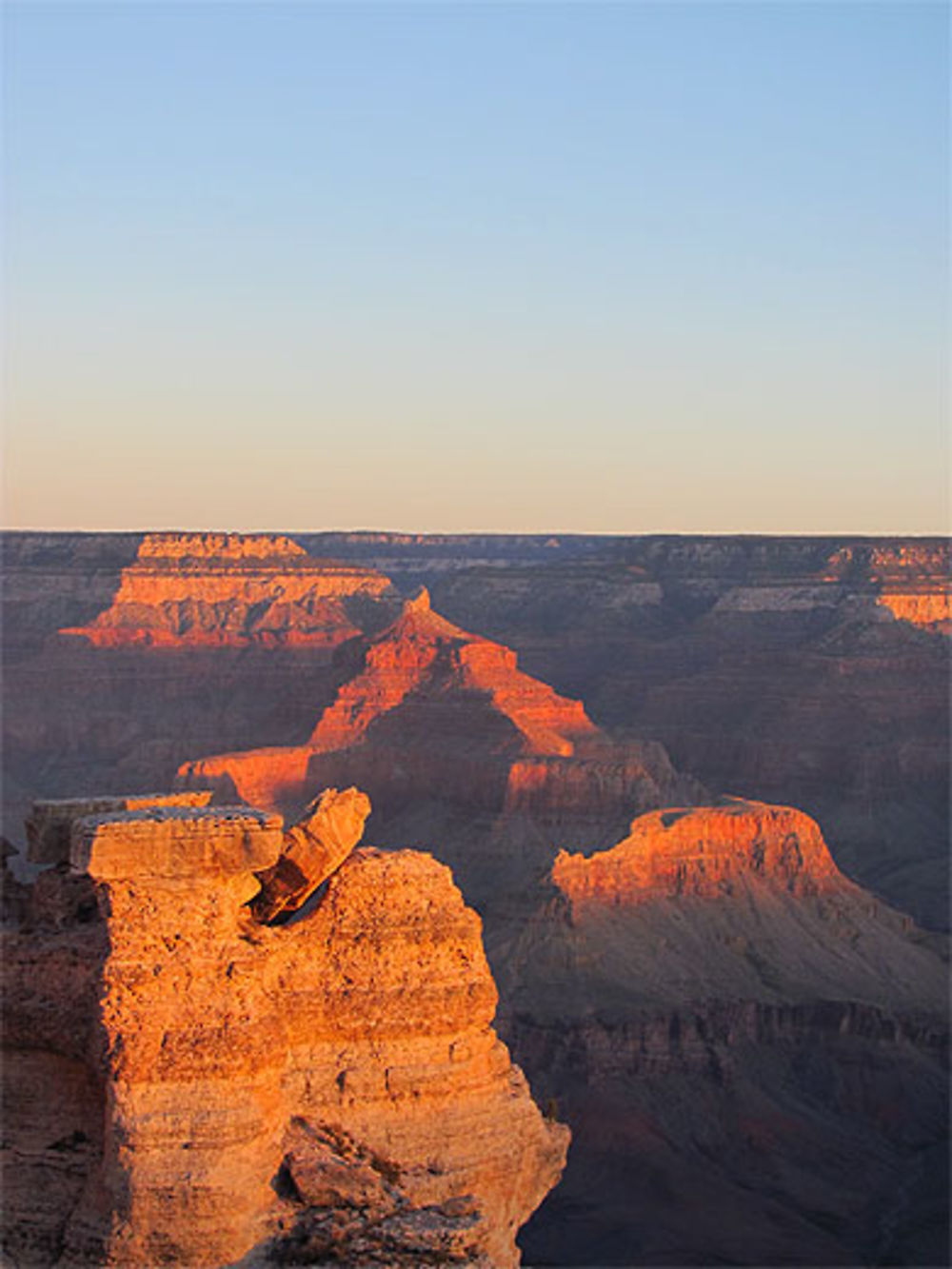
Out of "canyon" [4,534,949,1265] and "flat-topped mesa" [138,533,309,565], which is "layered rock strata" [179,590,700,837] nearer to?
"canyon" [4,534,949,1265]

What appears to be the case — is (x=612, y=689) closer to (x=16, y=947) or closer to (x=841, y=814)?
(x=841, y=814)

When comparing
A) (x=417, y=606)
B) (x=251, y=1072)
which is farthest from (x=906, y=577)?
(x=251, y=1072)

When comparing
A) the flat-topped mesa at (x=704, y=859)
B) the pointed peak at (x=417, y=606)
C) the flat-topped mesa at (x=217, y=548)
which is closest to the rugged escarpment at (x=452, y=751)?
the pointed peak at (x=417, y=606)

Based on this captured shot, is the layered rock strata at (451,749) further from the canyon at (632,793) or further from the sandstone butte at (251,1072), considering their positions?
the sandstone butte at (251,1072)

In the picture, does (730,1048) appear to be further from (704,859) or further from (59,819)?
(59,819)

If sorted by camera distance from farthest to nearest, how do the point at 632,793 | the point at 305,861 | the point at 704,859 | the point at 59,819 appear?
1. the point at 632,793
2. the point at 704,859
3. the point at 59,819
4. the point at 305,861
